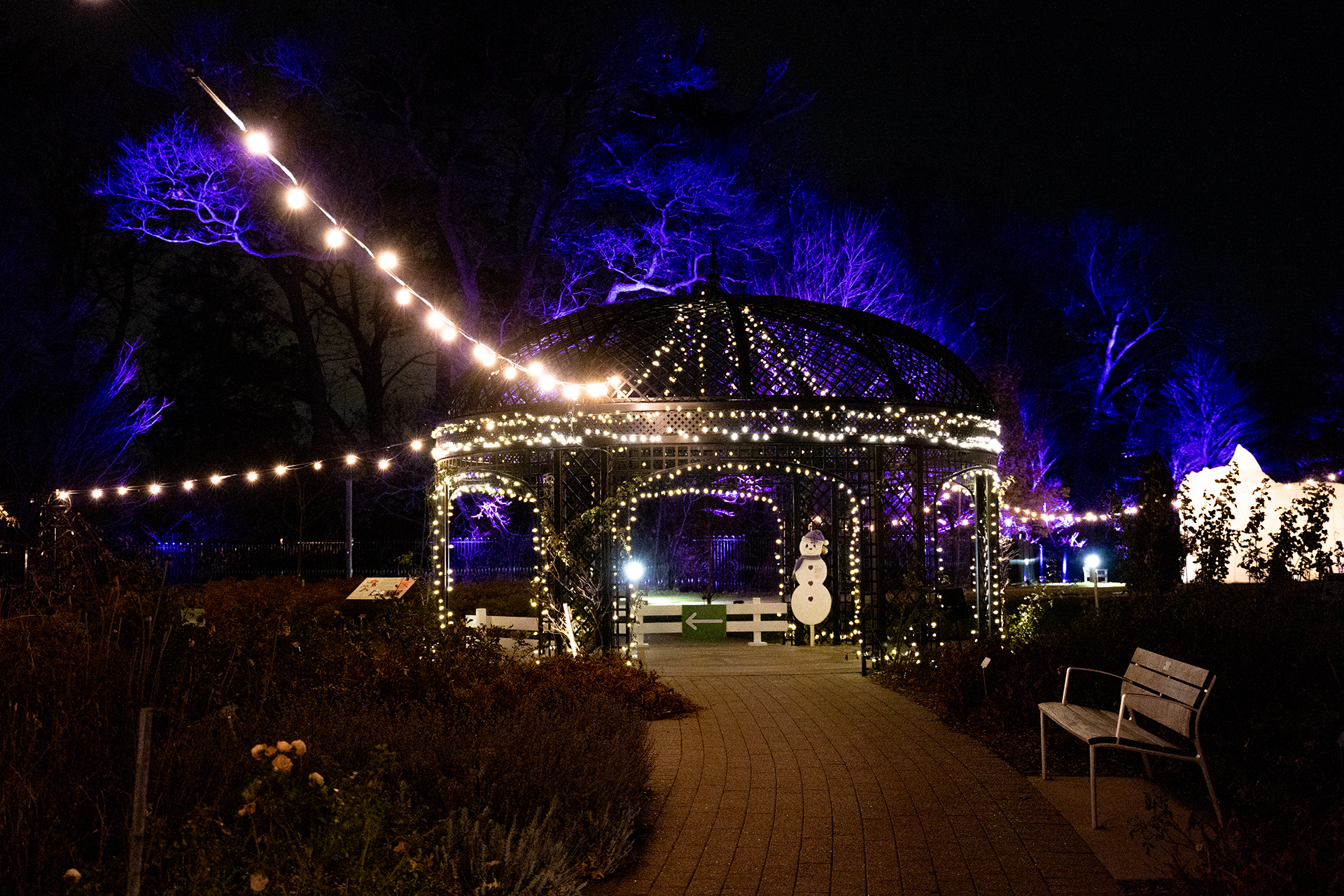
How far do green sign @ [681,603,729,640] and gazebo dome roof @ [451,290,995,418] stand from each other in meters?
4.23

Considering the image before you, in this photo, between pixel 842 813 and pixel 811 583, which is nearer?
pixel 842 813

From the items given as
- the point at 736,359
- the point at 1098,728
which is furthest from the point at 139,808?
the point at 736,359

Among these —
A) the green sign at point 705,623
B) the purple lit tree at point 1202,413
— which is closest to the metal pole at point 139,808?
the green sign at point 705,623

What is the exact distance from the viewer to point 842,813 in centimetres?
598

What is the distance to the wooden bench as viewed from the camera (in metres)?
5.67

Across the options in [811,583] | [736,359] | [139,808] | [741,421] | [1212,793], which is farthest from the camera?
[811,583]

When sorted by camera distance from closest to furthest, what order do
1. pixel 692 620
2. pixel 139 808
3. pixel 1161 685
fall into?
pixel 139 808 < pixel 1161 685 < pixel 692 620

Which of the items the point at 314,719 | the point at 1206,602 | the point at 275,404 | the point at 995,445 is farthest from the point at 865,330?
the point at 275,404

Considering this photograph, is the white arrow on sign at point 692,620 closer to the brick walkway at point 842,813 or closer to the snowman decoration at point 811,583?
the snowman decoration at point 811,583

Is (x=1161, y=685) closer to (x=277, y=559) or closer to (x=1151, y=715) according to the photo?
(x=1151, y=715)

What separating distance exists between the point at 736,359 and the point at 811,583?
3253 mm

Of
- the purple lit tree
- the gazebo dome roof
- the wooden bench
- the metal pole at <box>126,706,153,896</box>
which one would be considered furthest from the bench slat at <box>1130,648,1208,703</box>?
the purple lit tree

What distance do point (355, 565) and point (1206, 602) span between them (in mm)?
22579

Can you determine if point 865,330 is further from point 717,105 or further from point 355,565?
point 355,565
